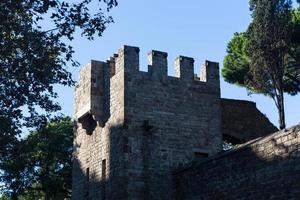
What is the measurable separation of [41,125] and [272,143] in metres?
5.05

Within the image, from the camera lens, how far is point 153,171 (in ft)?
49.0

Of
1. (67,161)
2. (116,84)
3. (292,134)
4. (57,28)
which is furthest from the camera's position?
(67,161)

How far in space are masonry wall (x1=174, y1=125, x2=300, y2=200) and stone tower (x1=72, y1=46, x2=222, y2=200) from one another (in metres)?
1.12

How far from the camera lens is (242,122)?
61.1 ft

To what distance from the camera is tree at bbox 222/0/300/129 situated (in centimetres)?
2239

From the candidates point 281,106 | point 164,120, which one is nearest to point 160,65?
point 164,120

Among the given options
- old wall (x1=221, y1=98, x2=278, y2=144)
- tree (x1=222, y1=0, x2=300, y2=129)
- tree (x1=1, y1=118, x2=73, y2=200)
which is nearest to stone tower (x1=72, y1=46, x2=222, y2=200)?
old wall (x1=221, y1=98, x2=278, y2=144)

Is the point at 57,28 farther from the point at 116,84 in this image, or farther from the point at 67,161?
the point at 67,161

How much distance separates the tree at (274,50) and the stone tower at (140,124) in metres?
6.05

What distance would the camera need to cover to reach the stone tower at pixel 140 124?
48.8ft

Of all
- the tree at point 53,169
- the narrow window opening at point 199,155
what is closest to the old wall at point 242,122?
the narrow window opening at point 199,155

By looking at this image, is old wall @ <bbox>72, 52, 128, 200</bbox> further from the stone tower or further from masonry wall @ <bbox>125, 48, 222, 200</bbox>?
masonry wall @ <bbox>125, 48, 222, 200</bbox>

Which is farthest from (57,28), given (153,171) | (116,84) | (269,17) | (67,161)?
(67,161)

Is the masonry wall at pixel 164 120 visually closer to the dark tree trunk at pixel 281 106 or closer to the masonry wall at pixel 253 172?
the masonry wall at pixel 253 172
